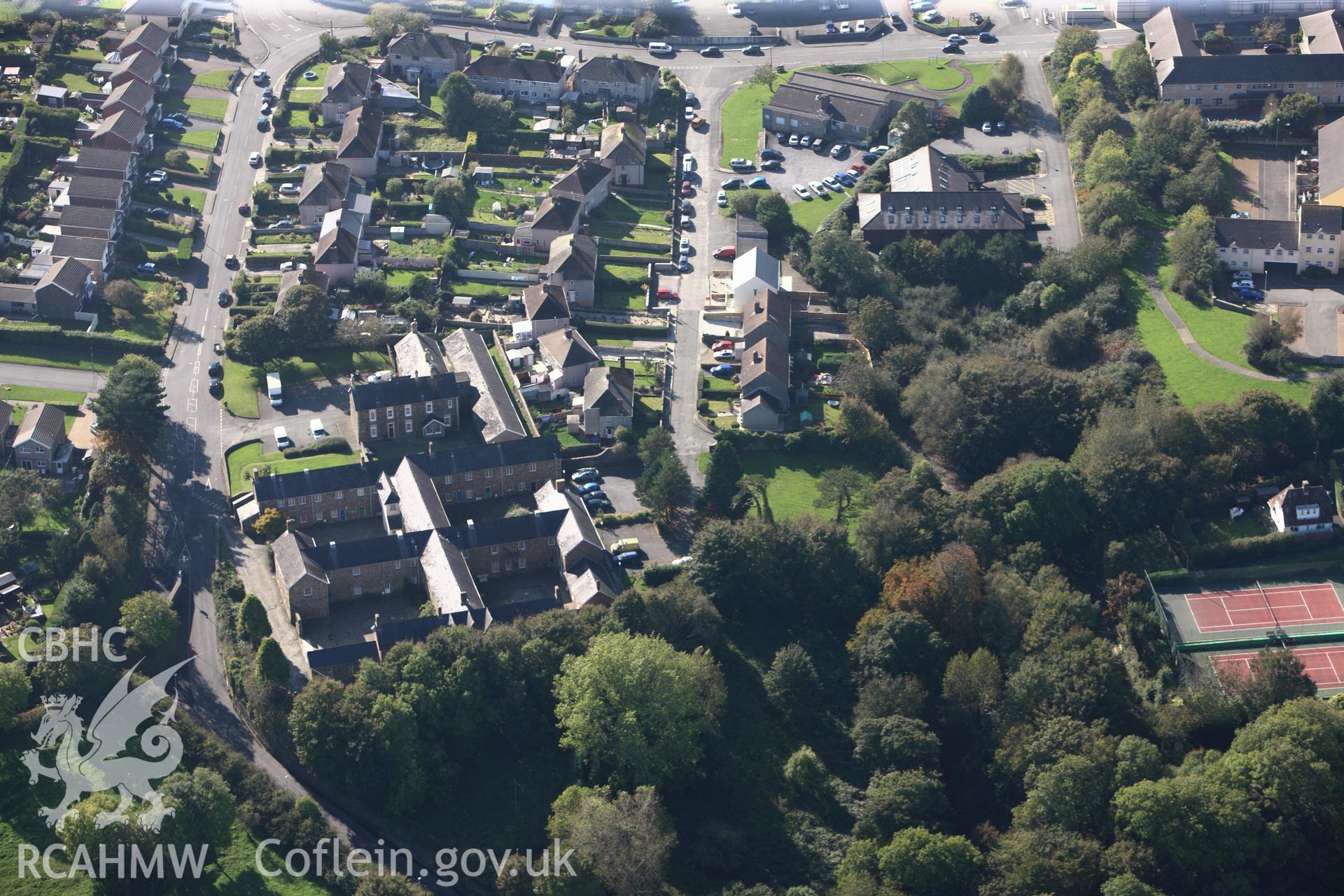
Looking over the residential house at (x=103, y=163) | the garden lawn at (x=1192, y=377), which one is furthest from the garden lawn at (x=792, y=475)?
the residential house at (x=103, y=163)

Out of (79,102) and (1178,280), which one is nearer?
(1178,280)

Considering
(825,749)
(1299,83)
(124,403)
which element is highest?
(1299,83)

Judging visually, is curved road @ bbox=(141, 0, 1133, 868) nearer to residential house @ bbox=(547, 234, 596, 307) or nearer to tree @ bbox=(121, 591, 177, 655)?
tree @ bbox=(121, 591, 177, 655)

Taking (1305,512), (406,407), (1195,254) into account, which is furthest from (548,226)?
(1305,512)

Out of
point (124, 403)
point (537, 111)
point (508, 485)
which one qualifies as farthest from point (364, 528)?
point (537, 111)

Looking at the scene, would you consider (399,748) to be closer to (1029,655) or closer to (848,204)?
(1029,655)

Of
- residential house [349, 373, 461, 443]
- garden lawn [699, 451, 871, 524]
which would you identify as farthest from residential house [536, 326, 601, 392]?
garden lawn [699, 451, 871, 524]

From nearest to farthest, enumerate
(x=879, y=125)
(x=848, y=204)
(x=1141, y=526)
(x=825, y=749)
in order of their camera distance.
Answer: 1. (x=825, y=749)
2. (x=1141, y=526)
3. (x=848, y=204)
4. (x=879, y=125)
